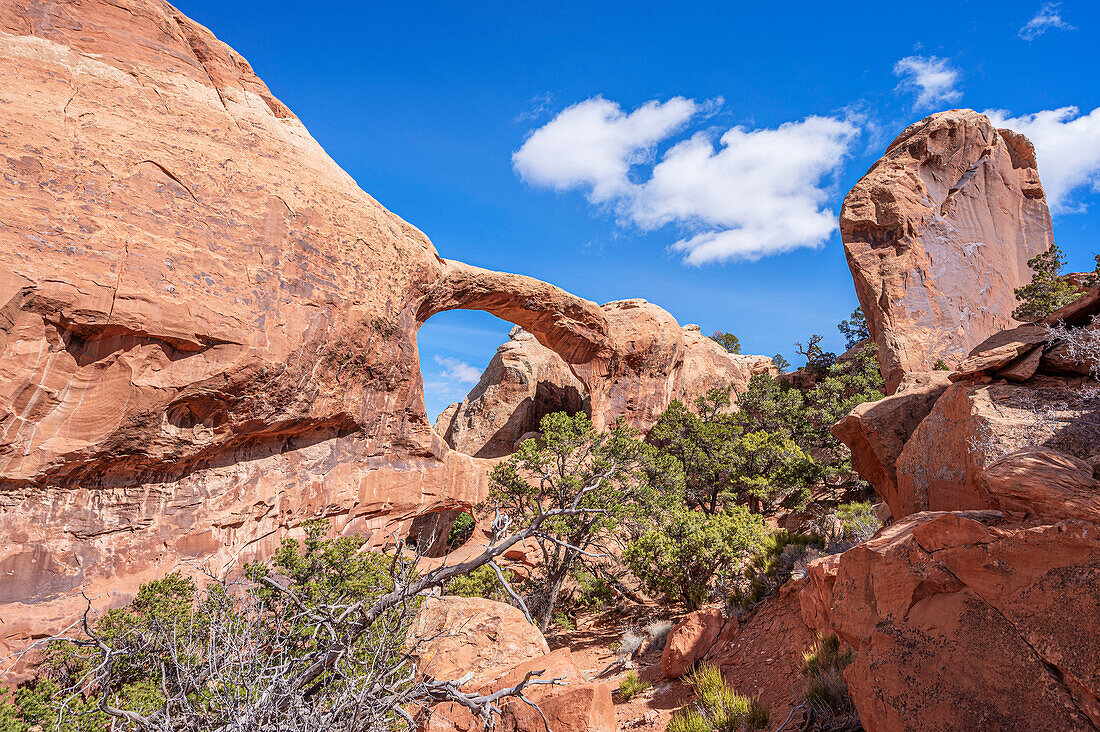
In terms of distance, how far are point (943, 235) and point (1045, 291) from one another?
4417mm

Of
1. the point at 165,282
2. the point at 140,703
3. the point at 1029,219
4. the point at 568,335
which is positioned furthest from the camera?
the point at 1029,219

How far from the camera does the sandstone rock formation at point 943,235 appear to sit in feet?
67.3

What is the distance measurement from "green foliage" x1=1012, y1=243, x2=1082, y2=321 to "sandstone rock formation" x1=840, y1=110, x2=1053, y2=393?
158 centimetres

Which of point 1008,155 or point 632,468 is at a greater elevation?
point 1008,155

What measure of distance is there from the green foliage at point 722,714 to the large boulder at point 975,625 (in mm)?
1795

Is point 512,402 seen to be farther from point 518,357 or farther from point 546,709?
point 546,709

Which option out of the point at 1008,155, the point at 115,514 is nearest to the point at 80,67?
the point at 115,514

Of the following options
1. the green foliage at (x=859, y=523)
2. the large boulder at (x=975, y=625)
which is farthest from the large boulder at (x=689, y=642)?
the large boulder at (x=975, y=625)

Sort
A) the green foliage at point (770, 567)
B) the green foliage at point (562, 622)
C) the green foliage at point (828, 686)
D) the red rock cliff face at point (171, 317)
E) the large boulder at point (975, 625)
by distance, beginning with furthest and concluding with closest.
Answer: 1. the green foliage at point (562, 622)
2. the green foliage at point (770, 567)
3. the red rock cliff face at point (171, 317)
4. the green foliage at point (828, 686)
5. the large boulder at point (975, 625)

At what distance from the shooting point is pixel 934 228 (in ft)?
71.4

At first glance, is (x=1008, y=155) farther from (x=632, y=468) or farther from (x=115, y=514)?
(x=115, y=514)

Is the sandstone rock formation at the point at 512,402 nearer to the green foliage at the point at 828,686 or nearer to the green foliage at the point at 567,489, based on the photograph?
the green foliage at the point at 567,489

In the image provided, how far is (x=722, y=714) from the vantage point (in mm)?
6723

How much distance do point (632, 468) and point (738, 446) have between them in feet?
12.5
